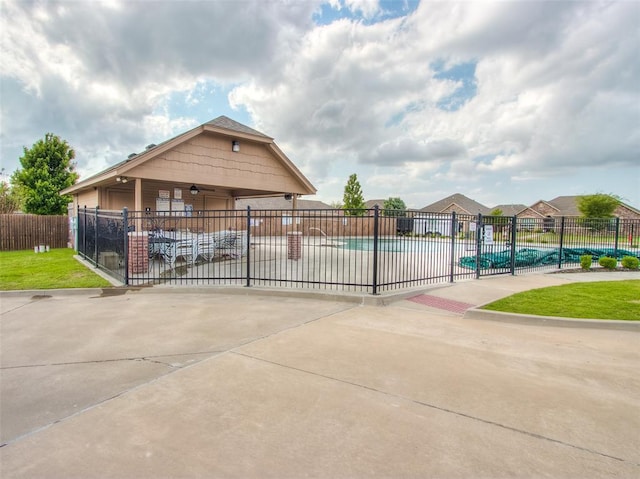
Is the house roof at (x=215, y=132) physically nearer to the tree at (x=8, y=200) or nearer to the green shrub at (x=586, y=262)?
the green shrub at (x=586, y=262)

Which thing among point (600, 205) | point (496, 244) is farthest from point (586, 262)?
point (600, 205)

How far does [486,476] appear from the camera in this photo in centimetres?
219

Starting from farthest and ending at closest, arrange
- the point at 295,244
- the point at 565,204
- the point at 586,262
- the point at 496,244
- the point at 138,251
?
the point at 565,204
the point at 295,244
the point at 586,262
the point at 496,244
the point at 138,251

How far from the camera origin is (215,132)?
12.6 metres

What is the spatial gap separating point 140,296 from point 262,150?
332 inches

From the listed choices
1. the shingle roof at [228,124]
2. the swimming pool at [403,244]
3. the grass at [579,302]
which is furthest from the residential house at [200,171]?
the grass at [579,302]

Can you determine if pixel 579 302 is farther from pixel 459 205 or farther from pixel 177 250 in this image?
pixel 459 205

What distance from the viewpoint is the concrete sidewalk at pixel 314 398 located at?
2.34 m

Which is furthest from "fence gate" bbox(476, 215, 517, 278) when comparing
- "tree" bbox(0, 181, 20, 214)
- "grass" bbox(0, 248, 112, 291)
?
"tree" bbox(0, 181, 20, 214)

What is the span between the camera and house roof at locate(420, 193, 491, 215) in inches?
2399

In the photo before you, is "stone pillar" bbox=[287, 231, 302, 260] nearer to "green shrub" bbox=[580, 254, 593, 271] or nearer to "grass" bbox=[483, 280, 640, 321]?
"grass" bbox=[483, 280, 640, 321]

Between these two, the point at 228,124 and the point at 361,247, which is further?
the point at 228,124

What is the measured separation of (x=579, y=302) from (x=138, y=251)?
10.9 m

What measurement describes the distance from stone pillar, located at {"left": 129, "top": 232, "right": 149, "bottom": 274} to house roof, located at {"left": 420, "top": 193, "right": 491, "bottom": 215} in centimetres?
5797
